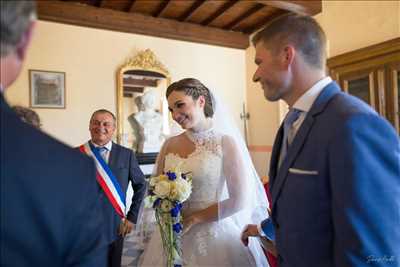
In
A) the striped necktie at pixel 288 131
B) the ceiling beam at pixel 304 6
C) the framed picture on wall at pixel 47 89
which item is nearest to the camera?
the striped necktie at pixel 288 131

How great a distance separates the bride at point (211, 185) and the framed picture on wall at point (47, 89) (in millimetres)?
2972

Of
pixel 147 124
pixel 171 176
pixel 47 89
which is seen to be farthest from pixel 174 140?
pixel 47 89

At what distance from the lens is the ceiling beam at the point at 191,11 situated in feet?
14.7

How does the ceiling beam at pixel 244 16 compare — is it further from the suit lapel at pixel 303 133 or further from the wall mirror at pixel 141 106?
the suit lapel at pixel 303 133

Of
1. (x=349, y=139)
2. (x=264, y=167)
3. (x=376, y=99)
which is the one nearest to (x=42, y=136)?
(x=349, y=139)

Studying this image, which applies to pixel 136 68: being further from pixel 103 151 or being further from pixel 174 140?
pixel 174 140

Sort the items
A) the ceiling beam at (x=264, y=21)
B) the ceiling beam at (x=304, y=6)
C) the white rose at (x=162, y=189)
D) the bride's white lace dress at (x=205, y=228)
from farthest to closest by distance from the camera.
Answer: the ceiling beam at (x=264, y=21), the ceiling beam at (x=304, y=6), the bride's white lace dress at (x=205, y=228), the white rose at (x=162, y=189)

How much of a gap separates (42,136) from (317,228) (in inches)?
27.1

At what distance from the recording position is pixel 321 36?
0.91 meters

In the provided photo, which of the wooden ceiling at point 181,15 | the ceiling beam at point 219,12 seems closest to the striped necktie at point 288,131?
the wooden ceiling at point 181,15

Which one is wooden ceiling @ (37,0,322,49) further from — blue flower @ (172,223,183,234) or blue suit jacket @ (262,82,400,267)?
blue suit jacket @ (262,82,400,267)

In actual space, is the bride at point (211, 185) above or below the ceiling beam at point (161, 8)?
below

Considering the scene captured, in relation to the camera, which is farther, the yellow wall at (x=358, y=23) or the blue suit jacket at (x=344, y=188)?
the yellow wall at (x=358, y=23)

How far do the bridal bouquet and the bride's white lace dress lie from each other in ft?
0.46
